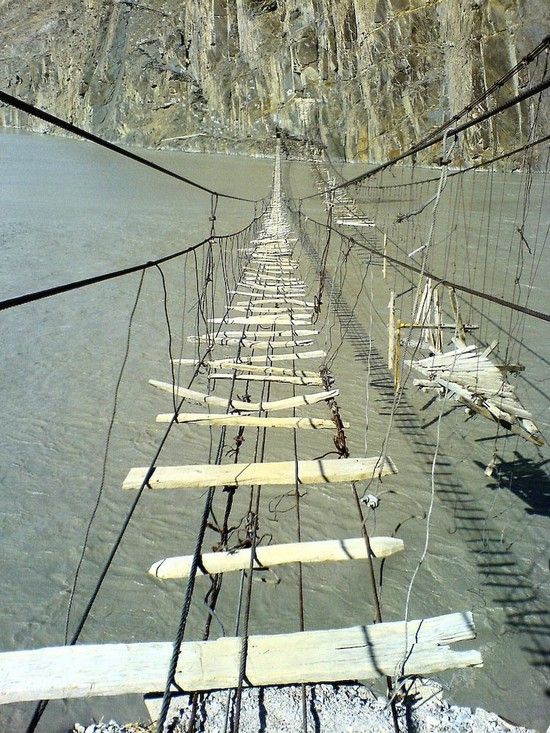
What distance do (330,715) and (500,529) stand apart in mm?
2133

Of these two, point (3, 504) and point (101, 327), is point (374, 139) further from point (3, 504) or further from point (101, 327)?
point (3, 504)

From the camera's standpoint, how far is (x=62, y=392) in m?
6.32

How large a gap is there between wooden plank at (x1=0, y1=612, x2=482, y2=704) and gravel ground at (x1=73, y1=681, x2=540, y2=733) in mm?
1036

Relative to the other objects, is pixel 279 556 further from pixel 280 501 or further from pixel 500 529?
pixel 500 529

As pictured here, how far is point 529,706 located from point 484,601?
691 mm

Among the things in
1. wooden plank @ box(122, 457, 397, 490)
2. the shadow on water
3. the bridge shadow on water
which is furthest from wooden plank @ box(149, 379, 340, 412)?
the shadow on water

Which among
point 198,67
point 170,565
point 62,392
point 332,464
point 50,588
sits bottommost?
point 50,588

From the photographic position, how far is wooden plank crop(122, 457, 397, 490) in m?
2.56

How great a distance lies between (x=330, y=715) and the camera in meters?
2.62

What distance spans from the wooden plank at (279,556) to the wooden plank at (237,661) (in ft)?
1.48

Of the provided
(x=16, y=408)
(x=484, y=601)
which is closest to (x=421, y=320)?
(x=484, y=601)

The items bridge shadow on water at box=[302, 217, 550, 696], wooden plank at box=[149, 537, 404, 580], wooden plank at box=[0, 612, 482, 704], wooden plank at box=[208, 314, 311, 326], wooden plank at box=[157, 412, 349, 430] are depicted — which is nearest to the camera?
wooden plank at box=[0, 612, 482, 704]

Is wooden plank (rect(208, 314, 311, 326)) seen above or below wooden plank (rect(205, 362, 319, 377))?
above

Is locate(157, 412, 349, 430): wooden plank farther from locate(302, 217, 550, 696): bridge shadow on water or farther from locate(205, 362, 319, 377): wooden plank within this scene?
locate(205, 362, 319, 377): wooden plank
